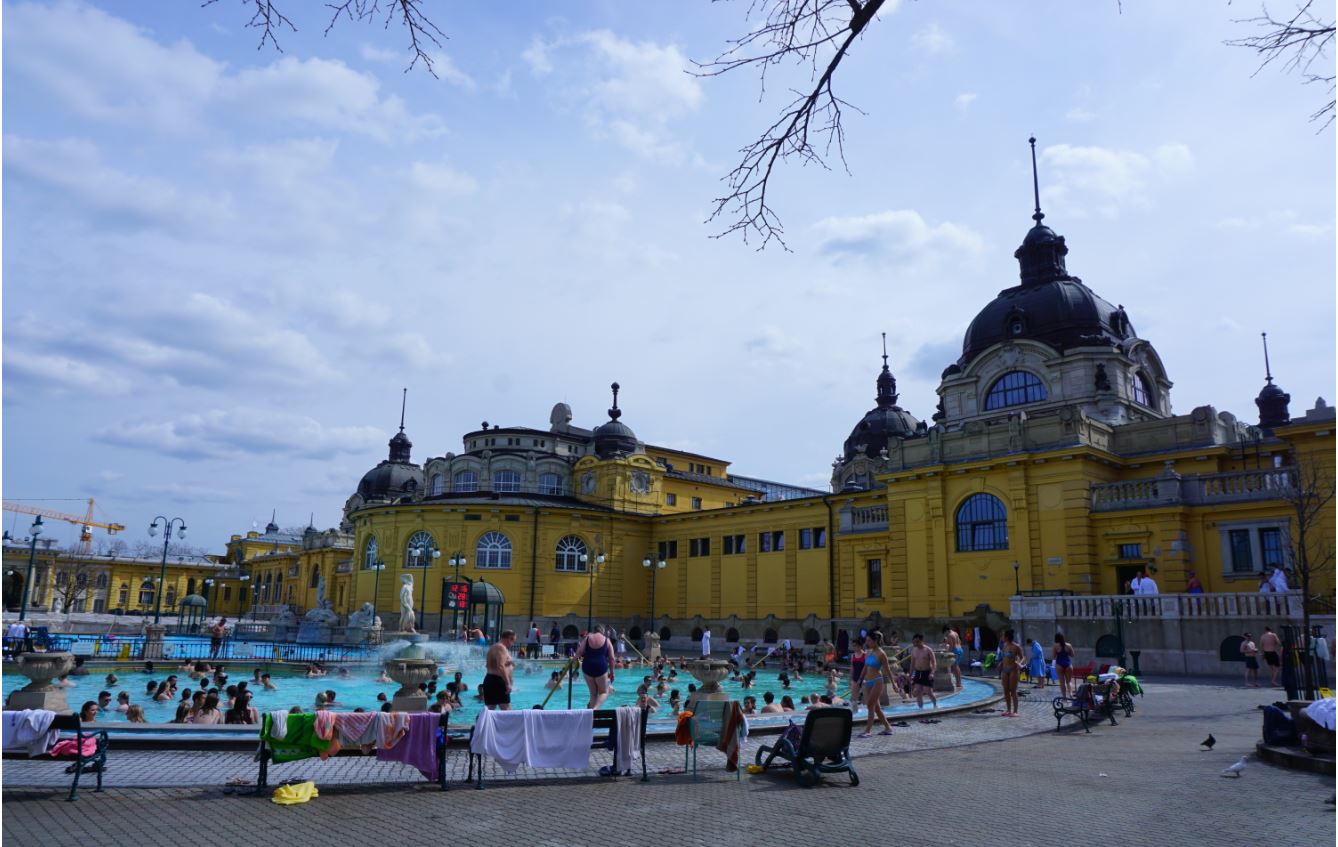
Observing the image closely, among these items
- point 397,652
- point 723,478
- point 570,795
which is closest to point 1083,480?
point 397,652

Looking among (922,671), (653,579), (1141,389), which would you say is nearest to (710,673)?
(922,671)

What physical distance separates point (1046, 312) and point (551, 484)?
106 feet

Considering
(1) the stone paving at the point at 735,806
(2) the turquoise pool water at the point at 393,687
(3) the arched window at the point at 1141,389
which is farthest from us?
(3) the arched window at the point at 1141,389

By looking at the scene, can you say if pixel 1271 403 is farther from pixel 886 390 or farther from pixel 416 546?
pixel 416 546

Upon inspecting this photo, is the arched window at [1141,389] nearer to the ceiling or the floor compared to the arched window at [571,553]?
nearer to the ceiling

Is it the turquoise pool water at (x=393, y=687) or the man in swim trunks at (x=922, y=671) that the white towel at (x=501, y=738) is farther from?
the man in swim trunks at (x=922, y=671)

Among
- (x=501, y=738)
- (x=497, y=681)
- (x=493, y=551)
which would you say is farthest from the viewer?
(x=493, y=551)

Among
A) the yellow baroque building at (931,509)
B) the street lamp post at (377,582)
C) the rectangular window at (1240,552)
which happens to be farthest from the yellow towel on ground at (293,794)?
the street lamp post at (377,582)

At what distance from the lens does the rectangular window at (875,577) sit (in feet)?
132

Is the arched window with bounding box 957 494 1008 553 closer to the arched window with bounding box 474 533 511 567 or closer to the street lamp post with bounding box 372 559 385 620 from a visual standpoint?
the arched window with bounding box 474 533 511 567

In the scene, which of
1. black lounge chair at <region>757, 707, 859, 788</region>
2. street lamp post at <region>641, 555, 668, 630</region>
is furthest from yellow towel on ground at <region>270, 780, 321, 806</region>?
street lamp post at <region>641, 555, 668, 630</region>

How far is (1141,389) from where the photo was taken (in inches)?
1599

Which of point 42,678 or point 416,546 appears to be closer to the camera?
point 42,678

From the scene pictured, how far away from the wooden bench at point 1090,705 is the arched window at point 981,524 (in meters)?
18.7
